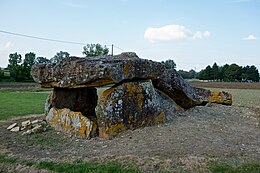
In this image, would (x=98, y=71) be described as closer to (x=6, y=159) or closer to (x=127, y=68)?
(x=127, y=68)

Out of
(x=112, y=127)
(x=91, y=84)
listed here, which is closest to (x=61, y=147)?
(x=112, y=127)

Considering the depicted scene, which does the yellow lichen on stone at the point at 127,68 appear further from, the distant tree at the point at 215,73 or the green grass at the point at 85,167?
the distant tree at the point at 215,73

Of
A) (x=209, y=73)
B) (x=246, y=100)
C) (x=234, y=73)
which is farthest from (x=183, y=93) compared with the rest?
(x=209, y=73)

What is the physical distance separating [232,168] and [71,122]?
14.3 ft

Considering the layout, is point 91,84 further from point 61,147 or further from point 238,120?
point 238,120

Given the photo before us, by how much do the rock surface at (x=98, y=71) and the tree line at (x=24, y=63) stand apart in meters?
11.6

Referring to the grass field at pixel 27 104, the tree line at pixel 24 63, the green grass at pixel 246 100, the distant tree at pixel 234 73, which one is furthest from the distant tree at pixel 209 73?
the grass field at pixel 27 104

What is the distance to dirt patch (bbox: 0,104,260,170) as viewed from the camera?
17.9ft

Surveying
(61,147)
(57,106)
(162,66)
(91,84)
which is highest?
(162,66)

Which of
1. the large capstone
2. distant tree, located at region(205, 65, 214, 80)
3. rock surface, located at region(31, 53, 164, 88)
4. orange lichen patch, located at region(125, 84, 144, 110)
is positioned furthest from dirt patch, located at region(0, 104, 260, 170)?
distant tree, located at region(205, 65, 214, 80)

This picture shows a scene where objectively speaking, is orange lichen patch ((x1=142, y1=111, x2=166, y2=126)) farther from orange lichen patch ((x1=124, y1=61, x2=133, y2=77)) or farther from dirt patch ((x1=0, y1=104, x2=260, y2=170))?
orange lichen patch ((x1=124, y1=61, x2=133, y2=77))

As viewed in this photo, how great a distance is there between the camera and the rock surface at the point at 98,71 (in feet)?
23.4

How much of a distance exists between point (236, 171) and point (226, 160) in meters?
0.45

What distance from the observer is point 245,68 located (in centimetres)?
8394
